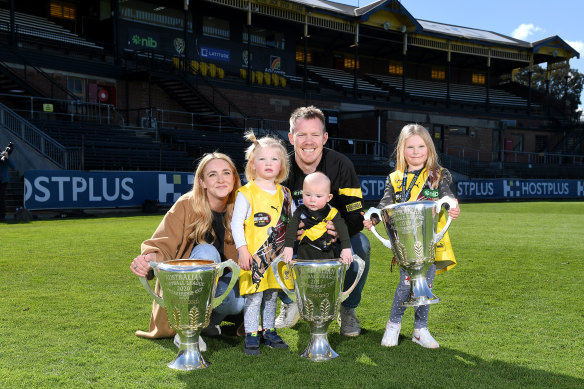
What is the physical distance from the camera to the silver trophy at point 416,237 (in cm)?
337

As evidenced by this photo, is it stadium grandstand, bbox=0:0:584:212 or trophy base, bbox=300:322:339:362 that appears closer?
trophy base, bbox=300:322:339:362

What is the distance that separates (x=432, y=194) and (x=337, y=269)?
0.92 m

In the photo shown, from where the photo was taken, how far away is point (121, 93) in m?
23.7

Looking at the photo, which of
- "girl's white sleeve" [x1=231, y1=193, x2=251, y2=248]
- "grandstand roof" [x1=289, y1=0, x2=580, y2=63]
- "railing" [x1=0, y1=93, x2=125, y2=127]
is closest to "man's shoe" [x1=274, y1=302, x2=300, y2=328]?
"girl's white sleeve" [x1=231, y1=193, x2=251, y2=248]

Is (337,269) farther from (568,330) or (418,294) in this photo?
(568,330)

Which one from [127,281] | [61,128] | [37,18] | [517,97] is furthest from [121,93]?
[517,97]

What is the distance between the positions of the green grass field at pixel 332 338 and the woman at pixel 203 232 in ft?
0.70

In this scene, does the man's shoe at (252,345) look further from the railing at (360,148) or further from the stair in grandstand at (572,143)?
the stair in grandstand at (572,143)

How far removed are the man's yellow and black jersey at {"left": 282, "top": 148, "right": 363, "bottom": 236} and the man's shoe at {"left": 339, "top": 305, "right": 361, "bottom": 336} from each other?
57 cm

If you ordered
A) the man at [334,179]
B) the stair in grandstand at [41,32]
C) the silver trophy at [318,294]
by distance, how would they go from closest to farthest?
the silver trophy at [318,294]
the man at [334,179]
the stair in grandstand at [41,32]

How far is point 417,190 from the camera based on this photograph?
3.78 metres

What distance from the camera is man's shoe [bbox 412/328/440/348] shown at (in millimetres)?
3529

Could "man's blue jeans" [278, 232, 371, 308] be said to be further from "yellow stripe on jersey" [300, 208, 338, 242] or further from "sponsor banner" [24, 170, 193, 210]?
"sponsor banner" [24, 170, 193, 210]

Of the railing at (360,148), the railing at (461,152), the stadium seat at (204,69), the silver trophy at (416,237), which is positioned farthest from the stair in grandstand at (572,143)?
the silver trophy at (416,237)
